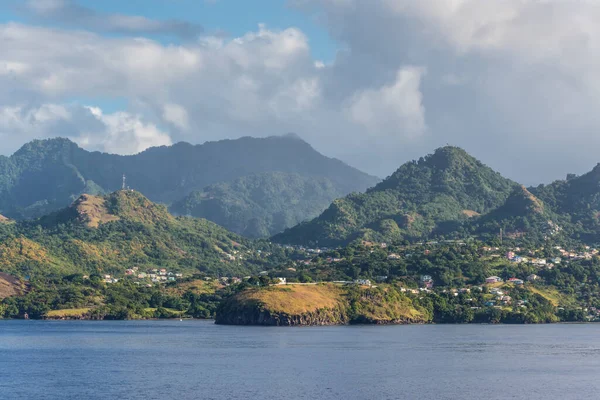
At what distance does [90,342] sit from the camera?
182 m

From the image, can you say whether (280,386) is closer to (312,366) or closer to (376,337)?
(312,366)

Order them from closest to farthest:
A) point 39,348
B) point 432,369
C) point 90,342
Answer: point 432,369 → point 39,348 → point 90,342

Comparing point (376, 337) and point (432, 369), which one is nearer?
point (432, 369)

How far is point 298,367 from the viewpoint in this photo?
13475 centimetres

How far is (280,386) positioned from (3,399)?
108 ft

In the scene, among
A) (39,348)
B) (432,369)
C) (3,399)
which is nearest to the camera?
(3,399)

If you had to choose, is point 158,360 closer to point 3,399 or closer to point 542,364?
point 3,399

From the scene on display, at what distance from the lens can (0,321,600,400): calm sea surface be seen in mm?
111750

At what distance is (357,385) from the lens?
11706 cm

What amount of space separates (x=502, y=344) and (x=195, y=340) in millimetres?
60354

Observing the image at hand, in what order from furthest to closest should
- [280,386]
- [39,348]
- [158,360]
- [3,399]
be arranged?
[39,348] < [158,360] < [280,386] < [3,399]

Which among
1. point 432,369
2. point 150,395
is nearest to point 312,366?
point 432,369

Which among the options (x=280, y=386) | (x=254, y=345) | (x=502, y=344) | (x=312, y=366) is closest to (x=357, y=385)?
(x=280, y=386)

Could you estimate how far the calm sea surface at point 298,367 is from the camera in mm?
111750
